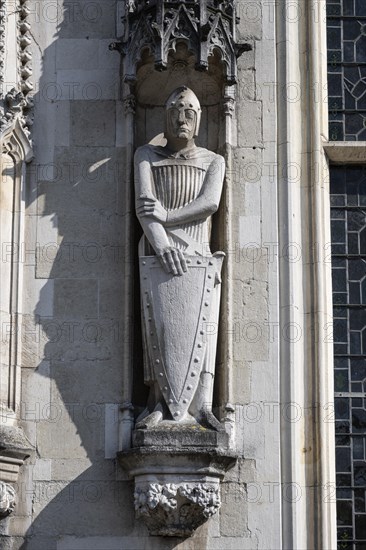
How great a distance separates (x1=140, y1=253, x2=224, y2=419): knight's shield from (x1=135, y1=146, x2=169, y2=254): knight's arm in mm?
135

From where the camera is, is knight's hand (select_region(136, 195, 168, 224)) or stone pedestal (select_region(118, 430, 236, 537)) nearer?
stone pedestal (select_region(118, 430, 236, 537))

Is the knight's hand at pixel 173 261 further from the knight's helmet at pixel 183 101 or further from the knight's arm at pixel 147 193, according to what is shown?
the knight's helmet at pixel 183 101

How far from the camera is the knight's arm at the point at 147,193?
11.8 metres

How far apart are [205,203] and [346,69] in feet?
6.69

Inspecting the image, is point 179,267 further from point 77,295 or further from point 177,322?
point 77,295

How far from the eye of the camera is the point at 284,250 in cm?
1222

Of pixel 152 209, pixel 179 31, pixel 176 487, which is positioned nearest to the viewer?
pixel 176 487

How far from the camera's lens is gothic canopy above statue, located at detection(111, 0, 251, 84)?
1207 cm

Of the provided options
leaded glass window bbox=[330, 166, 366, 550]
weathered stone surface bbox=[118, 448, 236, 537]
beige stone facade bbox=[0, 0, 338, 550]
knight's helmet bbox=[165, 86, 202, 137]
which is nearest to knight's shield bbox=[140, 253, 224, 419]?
beige stone facade bbox=[0, 0, 338, 550]

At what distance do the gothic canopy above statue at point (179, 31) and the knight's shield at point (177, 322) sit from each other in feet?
5.04

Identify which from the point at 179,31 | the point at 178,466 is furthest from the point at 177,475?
the point at 179,31

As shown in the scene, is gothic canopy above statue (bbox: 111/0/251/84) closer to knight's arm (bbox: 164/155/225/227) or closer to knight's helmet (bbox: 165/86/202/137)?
knight's helmet (bbox: 165/86/202/137)

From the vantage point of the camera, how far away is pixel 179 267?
1177 cm

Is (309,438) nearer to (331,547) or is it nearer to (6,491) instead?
(331,547)
